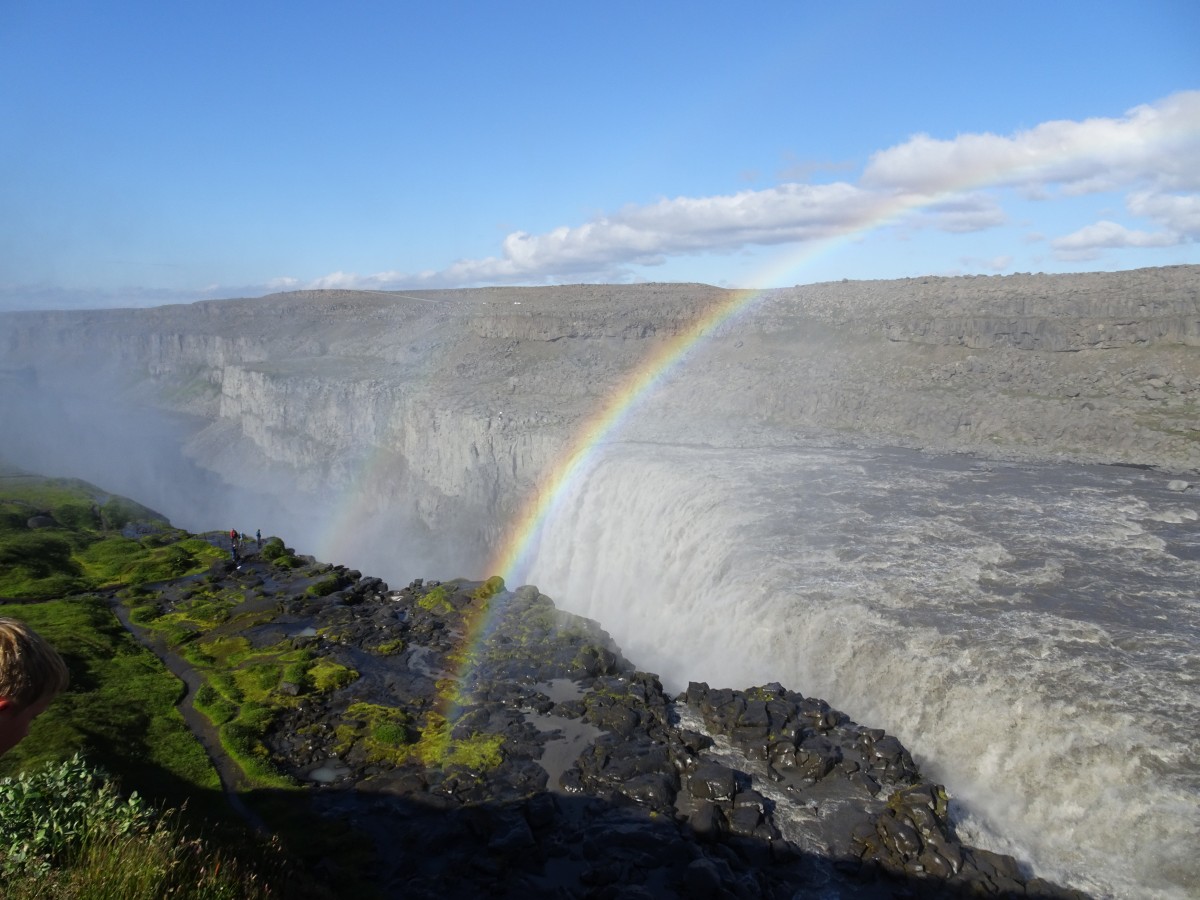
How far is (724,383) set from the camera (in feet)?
194

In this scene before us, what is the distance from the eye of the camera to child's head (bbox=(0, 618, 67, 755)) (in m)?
5.03

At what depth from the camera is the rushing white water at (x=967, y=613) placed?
1614cm

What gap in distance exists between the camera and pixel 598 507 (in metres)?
39.6

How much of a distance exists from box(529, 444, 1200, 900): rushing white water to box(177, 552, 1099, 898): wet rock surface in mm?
1486

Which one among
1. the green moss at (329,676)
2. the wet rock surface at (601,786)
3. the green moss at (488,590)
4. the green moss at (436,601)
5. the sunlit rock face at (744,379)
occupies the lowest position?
the green moss at (436,601)

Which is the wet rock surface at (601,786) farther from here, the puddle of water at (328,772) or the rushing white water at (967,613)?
the rushing white water at (967,613)

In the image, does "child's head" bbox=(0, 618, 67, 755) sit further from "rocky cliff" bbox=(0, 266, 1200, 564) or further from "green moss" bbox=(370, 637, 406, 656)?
"rocky cliff" bbox=(0, 266, 1200, 564)

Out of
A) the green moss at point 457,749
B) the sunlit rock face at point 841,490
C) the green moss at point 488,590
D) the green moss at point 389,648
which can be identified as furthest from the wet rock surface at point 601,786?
the green moss at point 488,590

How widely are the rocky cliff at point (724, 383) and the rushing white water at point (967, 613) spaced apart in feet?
26.3

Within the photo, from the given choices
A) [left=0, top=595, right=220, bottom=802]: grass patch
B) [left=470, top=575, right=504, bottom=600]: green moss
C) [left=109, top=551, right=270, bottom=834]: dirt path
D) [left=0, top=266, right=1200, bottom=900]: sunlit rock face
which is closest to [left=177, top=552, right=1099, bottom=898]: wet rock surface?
[left=109, top=551, right=270, bottom=834]: dirt path

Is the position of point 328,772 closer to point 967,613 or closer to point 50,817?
point 50,817

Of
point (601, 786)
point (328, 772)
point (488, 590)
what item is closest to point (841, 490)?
point (488, 590)

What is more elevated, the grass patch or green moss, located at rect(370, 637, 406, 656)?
the grass patch

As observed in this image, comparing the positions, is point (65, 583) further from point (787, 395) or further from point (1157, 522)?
point (1157, 522)
